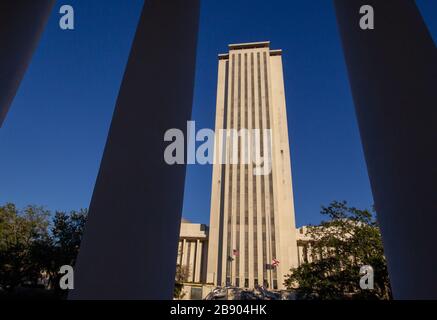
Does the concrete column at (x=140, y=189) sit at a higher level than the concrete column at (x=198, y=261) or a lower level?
lower

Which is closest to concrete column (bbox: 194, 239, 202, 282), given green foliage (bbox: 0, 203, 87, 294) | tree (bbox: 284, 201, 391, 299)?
green foliage (bbox: 0, 203, 87, 294)

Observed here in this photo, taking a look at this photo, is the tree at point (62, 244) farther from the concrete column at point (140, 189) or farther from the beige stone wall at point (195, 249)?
the beige stone wall at point (195, 249)

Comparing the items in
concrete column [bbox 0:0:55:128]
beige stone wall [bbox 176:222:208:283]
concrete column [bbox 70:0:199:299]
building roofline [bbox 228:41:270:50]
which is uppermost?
building roofline [bbox 228:41:270:50]

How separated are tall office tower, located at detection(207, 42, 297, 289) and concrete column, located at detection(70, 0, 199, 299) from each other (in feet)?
164

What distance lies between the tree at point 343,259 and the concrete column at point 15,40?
15478 mm

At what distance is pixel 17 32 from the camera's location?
153 inches

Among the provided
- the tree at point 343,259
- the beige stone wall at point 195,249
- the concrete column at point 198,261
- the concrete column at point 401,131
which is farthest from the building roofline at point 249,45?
the concrete column at point 401,131

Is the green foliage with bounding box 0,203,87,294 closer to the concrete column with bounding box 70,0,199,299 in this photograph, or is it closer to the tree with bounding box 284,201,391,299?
the tree with bounding box 284,201,391,299

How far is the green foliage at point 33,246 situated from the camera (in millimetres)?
18109

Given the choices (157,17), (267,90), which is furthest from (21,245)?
(267,90)

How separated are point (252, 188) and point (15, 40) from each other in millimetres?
58363

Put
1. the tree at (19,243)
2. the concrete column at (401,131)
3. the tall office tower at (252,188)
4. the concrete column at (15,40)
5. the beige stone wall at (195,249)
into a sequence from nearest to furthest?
the concrete column at (401,131) → the concrete column at (15,40) → the tree at (19,243) → the tall office tower at (252,188) → the beige stone wall at (195,249)

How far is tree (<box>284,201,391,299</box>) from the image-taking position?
13412 mm

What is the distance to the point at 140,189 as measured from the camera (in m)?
2.17
